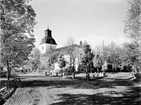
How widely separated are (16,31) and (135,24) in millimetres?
13894

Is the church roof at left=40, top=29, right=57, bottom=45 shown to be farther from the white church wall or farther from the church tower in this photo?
the white church wall

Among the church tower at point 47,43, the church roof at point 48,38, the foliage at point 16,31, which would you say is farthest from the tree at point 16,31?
the church roof at point 48,38

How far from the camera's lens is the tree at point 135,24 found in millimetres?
15852

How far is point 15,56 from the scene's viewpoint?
15773 mm

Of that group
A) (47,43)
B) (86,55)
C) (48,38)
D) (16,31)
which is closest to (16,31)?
(16,31)

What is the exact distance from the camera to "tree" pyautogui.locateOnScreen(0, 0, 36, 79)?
12784 millimetres

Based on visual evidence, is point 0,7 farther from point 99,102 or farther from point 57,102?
point 99,102

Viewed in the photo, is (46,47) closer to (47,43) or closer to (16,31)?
(47,43)

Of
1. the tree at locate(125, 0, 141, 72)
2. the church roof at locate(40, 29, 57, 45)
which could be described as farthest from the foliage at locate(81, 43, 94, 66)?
the church roof at locate(40, 29, 57, 45)

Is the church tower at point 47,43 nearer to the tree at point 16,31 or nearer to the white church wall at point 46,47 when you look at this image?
the white church wall at point 46,47

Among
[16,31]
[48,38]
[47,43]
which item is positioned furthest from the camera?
[48,38]

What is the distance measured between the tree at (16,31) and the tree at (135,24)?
38.0 ft

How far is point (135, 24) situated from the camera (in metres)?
16.1

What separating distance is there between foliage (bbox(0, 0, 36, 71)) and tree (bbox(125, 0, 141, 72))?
11573 mm
